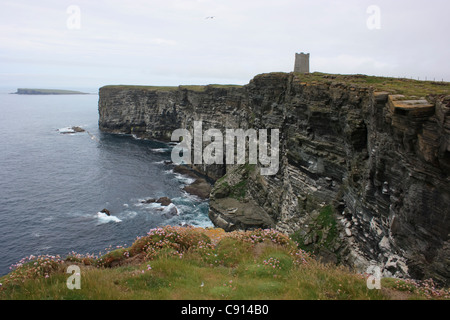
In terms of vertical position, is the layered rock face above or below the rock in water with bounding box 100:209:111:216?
above

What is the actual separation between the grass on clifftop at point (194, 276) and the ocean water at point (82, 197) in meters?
28.6

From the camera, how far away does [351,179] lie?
26375 millimetres

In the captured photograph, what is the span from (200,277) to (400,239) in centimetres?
1401

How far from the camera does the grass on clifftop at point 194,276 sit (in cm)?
966

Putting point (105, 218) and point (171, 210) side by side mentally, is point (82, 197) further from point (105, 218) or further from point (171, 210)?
point (171, 210)

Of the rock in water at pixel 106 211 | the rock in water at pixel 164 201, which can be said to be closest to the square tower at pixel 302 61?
the rock in water at pixel 164 201

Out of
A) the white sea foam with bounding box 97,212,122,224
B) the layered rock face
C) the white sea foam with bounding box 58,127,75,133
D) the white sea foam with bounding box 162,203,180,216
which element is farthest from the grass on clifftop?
the white sea foam with bounding box 58,127,75,133

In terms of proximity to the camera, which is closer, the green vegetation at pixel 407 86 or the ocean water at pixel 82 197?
the green vegetation at pixel 407 86

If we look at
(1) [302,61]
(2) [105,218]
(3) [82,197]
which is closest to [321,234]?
(2) [105,218]

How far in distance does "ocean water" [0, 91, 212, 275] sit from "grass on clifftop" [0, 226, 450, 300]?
2862 centimetres

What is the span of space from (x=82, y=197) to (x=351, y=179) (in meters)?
46.7

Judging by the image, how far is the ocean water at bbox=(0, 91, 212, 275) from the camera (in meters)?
40.6

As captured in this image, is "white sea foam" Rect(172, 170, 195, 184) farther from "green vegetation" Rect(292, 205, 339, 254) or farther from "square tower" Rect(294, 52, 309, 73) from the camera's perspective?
"green vegetation" Rect(292, 205, 339, 254)

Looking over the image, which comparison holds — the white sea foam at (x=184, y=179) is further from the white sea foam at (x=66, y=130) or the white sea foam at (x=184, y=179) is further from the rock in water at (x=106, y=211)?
the white sea foam at (x=66, y=130)
